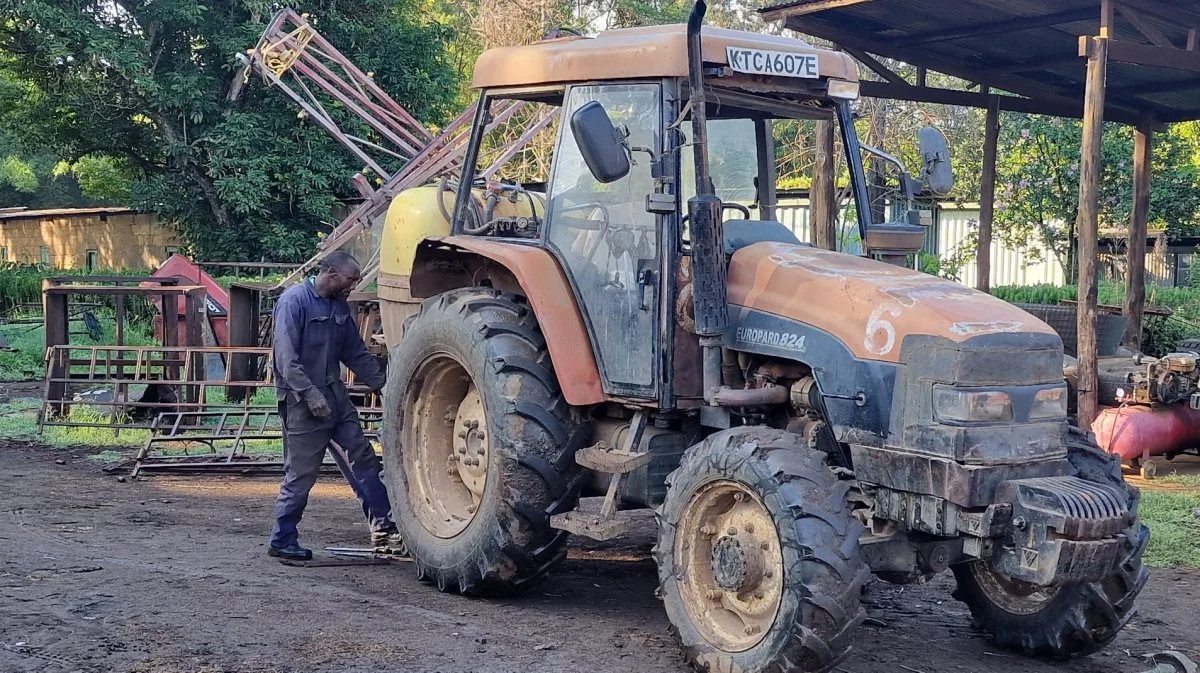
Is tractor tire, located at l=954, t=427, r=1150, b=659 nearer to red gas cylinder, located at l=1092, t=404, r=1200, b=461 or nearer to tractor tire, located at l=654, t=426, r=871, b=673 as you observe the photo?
tractor tire, located at l=654, t=426, r=871, b=673

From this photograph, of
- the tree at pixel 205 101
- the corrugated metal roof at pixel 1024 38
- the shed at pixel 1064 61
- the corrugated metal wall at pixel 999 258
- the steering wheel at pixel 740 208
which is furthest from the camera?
the tree at pixel 205 101

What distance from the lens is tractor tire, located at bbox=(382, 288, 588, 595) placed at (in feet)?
19.2

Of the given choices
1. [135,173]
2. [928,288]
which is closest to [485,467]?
[928,288]

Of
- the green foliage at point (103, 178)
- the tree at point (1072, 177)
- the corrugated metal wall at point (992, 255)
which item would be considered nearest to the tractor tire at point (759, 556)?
the tree at point (1072, 177)

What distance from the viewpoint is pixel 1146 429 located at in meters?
10.1

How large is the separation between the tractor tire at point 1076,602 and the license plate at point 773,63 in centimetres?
199

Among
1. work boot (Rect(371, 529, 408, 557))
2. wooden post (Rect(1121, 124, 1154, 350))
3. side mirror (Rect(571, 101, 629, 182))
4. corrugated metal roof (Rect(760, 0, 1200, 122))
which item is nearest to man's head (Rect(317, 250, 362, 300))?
work boot (Rect(371, 529, 408, 557))

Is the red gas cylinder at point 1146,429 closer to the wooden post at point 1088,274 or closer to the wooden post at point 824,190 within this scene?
the wooden post at point 1088,274

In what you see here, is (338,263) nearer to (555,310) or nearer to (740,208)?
(555,310)

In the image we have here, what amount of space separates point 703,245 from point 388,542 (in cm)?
299

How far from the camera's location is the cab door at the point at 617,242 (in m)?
5.60

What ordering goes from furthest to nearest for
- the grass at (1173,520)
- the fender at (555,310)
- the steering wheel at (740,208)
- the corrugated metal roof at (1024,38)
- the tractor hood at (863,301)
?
1. the corrugated metal roof at (1024,38)
2. the grass at (1173,520)
3. the steering wheel at (740,208)
4. the fender at (555,310)
5. the tractor hood at (863,301)

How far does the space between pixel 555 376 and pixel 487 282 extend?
109cm

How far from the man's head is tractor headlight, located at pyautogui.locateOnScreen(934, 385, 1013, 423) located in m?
3.70
